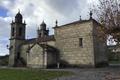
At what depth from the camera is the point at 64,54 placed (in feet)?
112

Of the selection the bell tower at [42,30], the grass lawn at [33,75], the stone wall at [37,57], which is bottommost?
the grass lawn at [33,75]

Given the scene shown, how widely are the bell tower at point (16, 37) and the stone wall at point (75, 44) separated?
13857 millimetres

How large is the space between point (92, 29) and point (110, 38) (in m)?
16.4

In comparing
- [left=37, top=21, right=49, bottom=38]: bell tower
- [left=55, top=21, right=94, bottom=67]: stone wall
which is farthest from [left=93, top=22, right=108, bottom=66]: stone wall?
[left=37, top=21, right=49, bottom=38]: bell tower

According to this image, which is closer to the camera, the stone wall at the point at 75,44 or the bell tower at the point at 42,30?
the stone wall at the point at 75,44

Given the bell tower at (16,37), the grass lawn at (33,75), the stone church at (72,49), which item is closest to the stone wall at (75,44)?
the stone church at (72,49)

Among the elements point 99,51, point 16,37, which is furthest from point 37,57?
point 16,37

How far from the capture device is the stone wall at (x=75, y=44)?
30805 millimetres

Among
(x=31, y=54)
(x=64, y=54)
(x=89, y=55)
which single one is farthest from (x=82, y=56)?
(x=31, y=54)

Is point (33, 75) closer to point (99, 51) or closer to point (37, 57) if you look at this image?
point (37, 57)

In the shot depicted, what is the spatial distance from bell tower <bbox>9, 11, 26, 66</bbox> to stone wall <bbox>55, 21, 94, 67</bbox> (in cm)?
1386

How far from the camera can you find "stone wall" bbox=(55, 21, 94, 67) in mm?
30805

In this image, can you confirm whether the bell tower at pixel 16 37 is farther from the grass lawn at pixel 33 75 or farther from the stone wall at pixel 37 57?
the grass lawn at pixel 33 75

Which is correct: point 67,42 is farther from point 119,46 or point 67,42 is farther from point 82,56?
point 119,46
